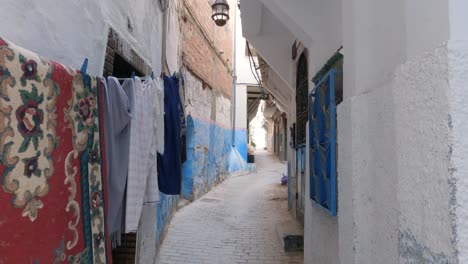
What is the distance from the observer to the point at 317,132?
3363 millimetres

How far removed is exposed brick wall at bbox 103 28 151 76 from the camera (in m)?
2.77

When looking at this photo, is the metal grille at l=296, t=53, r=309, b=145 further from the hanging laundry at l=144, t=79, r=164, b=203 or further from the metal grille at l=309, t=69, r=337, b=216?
the hanging laundry at l=144, t=79, r=164, b=203

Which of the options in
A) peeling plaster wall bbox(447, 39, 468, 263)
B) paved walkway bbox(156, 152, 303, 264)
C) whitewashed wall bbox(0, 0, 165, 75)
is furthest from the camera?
paved walkway bbox(156, 152, 303, 264)

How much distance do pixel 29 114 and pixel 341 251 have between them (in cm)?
182

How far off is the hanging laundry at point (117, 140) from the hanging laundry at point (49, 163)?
0.19 meters

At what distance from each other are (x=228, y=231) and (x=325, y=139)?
12.8 ft

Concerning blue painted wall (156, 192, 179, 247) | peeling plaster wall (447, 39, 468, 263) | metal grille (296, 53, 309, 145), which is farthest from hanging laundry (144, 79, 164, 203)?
metal grille (296, 53, 309, 145)

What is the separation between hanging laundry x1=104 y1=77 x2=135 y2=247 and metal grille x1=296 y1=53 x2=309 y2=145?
3162 millimetres

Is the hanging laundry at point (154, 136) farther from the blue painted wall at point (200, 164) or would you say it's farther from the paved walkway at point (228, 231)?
the blue painted wall at point (200, 164)

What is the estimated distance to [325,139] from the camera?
3049 millimetres

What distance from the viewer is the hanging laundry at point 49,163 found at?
1253mm

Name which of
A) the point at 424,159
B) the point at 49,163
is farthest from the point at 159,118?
the point at 424,159

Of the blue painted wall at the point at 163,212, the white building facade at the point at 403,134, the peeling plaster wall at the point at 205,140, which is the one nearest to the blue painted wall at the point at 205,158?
the peeling plaster wall at the point at 205,140

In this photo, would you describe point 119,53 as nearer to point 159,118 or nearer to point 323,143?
point 159,118
